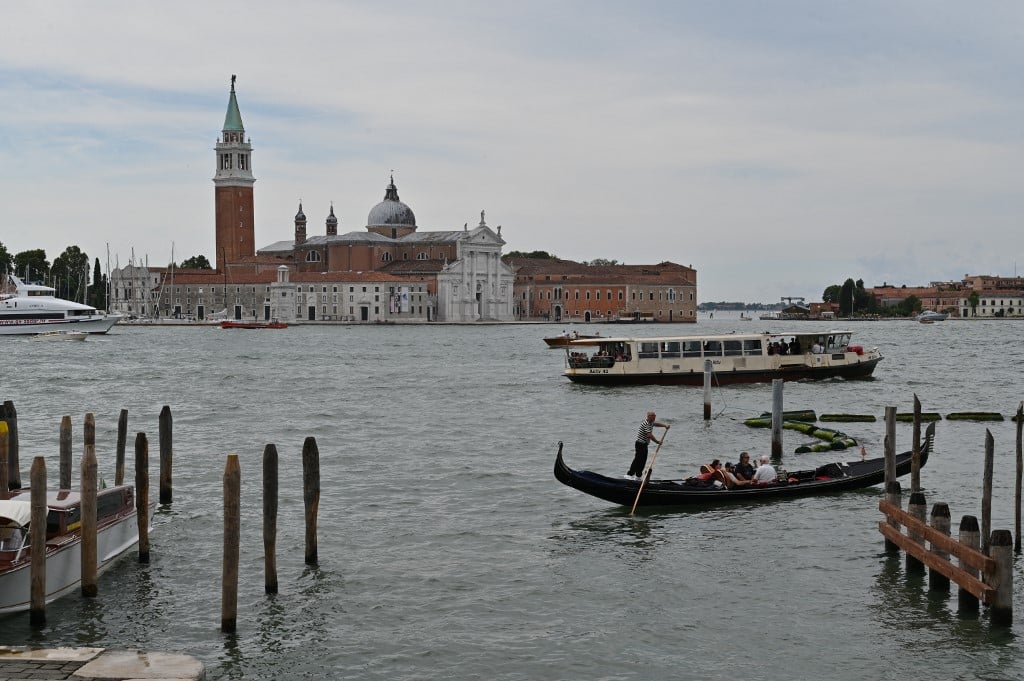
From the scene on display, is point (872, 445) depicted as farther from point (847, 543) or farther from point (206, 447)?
point (206, 447)

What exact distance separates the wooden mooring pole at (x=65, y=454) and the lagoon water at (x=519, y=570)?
1457 mm

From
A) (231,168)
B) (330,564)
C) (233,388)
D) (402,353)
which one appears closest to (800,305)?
(231,168)

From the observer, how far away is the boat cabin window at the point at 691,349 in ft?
136

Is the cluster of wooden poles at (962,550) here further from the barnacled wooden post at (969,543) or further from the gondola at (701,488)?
the gondola at (701,488)

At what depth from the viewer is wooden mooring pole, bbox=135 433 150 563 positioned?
13953mm

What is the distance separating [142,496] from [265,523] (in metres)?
2.17

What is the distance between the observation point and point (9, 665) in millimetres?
9219

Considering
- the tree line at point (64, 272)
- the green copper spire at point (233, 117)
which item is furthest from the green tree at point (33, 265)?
the green copper spire at point (233, 117)

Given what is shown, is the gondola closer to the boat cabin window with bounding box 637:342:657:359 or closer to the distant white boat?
the boat cabin window with bounding box 637:342:657:359

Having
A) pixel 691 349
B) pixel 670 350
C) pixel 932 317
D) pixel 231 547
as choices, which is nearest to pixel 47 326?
pixel 670 350

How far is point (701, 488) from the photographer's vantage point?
57.8 feet

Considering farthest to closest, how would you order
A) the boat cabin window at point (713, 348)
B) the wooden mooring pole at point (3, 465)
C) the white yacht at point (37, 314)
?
the white yacht at point (37, 314)
the boat cabin window at point (713, 348)
the wooden mooring pole at point (3, 465)

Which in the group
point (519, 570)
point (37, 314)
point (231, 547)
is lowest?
point (519, 570)

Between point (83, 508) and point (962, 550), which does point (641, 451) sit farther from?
point (83, 508)
